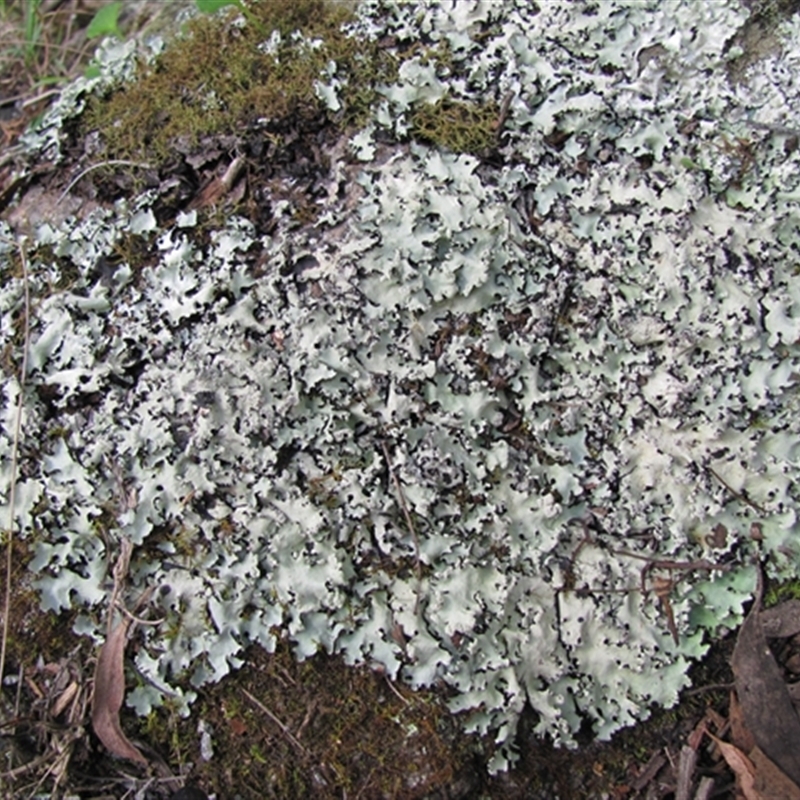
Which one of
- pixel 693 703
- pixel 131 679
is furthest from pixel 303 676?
pixel 693 703

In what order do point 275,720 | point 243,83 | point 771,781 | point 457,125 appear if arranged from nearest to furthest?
point 771,781 < point 275,720 < point 457,125 < point 243,83

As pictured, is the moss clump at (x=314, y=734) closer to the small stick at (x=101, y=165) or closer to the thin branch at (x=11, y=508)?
the thin branch at (x=11, y=508)

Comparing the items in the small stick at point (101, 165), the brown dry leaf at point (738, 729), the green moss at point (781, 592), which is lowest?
the brown dry leaf at point (738, 729)

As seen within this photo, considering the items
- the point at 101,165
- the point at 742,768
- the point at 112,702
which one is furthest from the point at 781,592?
the point at 101,165

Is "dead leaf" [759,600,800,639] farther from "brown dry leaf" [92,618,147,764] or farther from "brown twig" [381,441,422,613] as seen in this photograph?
"brown dry leaf" [92,618,147,764]

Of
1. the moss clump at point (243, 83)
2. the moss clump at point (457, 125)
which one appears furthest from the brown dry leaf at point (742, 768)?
A: the moss clump at point (243, 83)

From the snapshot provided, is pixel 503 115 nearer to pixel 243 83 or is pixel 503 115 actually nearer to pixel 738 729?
pixel 243 83

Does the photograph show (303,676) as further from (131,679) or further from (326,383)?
(326,383)
